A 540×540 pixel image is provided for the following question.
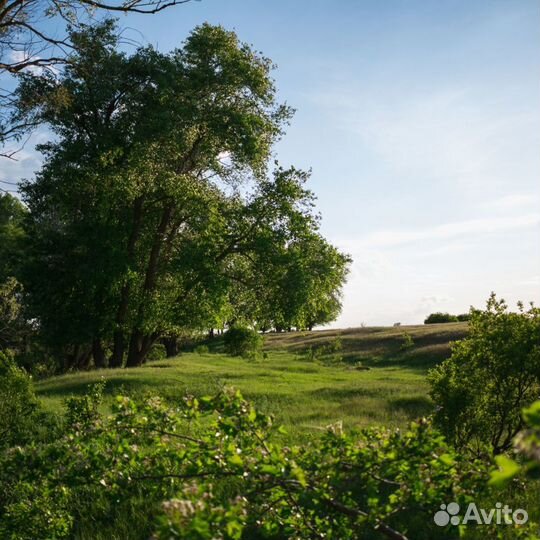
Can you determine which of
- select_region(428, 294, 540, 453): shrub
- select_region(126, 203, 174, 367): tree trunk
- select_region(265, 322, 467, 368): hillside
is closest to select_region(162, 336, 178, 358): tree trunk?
select_region(265, 322, 467, 368): hillside

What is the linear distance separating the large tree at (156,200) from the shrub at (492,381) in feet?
58.4

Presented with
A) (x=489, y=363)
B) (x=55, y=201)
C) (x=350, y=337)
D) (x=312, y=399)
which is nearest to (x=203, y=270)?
(x=55, y=201)

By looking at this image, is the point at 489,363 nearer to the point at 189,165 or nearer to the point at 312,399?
the point at 312,399

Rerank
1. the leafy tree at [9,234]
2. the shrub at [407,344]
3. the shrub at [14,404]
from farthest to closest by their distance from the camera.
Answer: the shrub at [407,344]
the leafy tree at [9,234]
the shrub at [14,404]

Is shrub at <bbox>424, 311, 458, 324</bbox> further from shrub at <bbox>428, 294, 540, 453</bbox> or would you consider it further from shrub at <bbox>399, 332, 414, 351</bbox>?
shrub at <bbox>428, 294, 540, 453</bbox>

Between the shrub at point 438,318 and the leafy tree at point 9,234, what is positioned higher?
the leafy tree at point 9,234

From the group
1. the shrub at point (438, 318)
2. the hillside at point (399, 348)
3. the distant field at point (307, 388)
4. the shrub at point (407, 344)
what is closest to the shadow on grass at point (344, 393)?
the distant field at point (307, 388)

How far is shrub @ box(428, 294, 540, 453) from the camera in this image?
903 centimetres

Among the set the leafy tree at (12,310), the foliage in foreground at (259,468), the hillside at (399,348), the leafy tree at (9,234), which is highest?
the leafy tree at (9,234)

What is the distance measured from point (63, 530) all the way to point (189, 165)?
22.9 metres

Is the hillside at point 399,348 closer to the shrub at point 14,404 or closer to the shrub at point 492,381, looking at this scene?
the shrub at point 492,381

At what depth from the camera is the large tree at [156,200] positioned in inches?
977

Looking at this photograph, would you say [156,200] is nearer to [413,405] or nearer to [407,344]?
[413,405]

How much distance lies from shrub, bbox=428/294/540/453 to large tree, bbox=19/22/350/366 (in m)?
17.8
